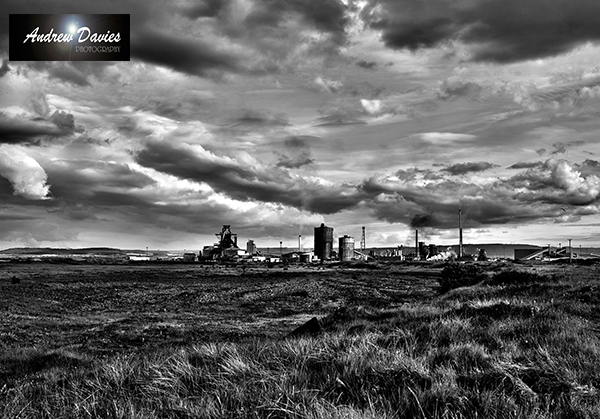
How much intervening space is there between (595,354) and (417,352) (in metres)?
2.79

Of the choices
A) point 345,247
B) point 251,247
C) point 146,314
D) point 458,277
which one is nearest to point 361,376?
point 146,314

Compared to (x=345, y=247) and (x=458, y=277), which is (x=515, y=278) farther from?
(x=345, y=247)

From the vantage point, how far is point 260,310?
29391 millimetres

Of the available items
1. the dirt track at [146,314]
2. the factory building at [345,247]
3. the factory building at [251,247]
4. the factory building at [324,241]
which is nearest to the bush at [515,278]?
the dirt track at [146,314]

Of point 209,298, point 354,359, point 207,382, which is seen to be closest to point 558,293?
point 354,359

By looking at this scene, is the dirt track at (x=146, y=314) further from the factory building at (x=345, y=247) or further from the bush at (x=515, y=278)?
the factory building at (x=345, y=247)

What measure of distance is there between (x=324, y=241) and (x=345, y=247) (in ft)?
26.1

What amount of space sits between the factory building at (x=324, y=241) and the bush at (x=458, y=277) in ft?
409

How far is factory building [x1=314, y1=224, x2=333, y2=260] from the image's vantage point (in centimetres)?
16250

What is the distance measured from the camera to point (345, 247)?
159 metres

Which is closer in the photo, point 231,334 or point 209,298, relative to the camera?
point 231,334

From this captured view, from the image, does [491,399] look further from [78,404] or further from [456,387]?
[78,404]

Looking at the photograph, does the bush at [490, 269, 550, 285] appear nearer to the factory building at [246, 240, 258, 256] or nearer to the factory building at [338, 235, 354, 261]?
the factory building at [338, 235, 354, 261]

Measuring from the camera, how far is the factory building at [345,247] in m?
159
